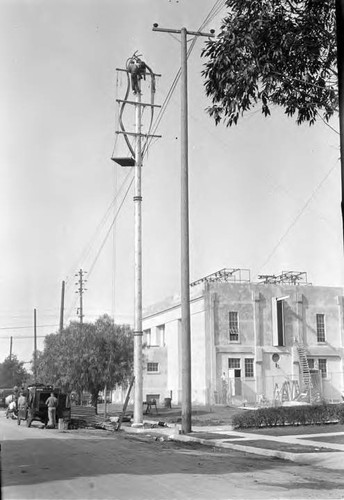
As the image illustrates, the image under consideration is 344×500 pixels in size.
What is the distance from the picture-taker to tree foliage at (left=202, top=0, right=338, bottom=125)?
1121 centimetres

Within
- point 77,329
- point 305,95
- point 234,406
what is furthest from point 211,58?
point 234,406

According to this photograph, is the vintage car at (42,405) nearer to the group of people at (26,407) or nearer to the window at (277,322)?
the group of people at (26,407)

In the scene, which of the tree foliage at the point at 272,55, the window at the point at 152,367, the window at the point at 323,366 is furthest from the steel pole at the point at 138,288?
the window at the point at 152,367

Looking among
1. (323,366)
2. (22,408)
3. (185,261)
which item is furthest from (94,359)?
(323,366)

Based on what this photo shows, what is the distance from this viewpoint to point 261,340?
46.1m

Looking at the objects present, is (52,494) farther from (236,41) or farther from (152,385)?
(152,385)

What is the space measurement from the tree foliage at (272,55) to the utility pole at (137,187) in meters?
15.0

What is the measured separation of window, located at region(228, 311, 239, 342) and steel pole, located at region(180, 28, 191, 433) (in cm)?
2336

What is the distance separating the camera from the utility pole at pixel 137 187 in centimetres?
2580

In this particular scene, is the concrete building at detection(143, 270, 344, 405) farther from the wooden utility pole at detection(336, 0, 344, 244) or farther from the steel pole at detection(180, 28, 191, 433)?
the wooden utility pole at detection(336, 0, 344, 244)

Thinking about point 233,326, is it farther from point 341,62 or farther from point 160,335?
point 341,62

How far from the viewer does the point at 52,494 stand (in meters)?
9.13

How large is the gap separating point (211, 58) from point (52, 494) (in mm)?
7736

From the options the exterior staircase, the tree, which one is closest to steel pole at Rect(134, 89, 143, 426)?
the exterior staircase
